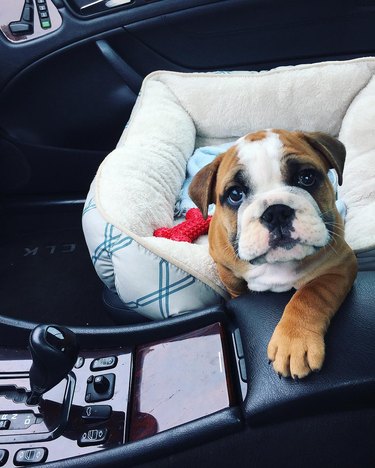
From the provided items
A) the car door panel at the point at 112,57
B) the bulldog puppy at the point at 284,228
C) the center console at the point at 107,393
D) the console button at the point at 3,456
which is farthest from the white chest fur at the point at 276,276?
the car door panel at the point at 112,57

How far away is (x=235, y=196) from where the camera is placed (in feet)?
3.93

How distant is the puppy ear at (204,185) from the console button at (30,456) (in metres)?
0.67

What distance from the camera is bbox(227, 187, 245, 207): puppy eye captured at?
3.89ft

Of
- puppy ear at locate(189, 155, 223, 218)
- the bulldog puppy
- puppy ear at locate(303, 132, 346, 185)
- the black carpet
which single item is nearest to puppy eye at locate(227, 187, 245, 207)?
the bulldog puppy

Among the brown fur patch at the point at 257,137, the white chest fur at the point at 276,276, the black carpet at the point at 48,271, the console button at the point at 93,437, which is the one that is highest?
the brown fur patch at the point at 257,137

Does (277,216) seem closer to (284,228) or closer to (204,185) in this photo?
(284,228)

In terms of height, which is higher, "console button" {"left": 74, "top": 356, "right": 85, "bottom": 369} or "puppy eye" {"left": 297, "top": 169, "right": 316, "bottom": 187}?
"puppy eye" {"left": 297, "top": 169, "right": 316, "bottom": 187}

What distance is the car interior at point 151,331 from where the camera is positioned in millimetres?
778

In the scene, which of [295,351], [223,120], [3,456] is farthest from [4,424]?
[223,120]

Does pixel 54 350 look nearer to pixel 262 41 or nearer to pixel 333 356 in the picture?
pixel 333 356

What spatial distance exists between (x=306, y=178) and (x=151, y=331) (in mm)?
471

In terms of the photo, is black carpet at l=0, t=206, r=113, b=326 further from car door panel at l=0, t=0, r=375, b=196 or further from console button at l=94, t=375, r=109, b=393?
console button at l=94, t=375, r=109, b=393

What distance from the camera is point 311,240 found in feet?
3.41

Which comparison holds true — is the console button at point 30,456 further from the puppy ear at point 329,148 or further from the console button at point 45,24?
the console button at point 45,24
